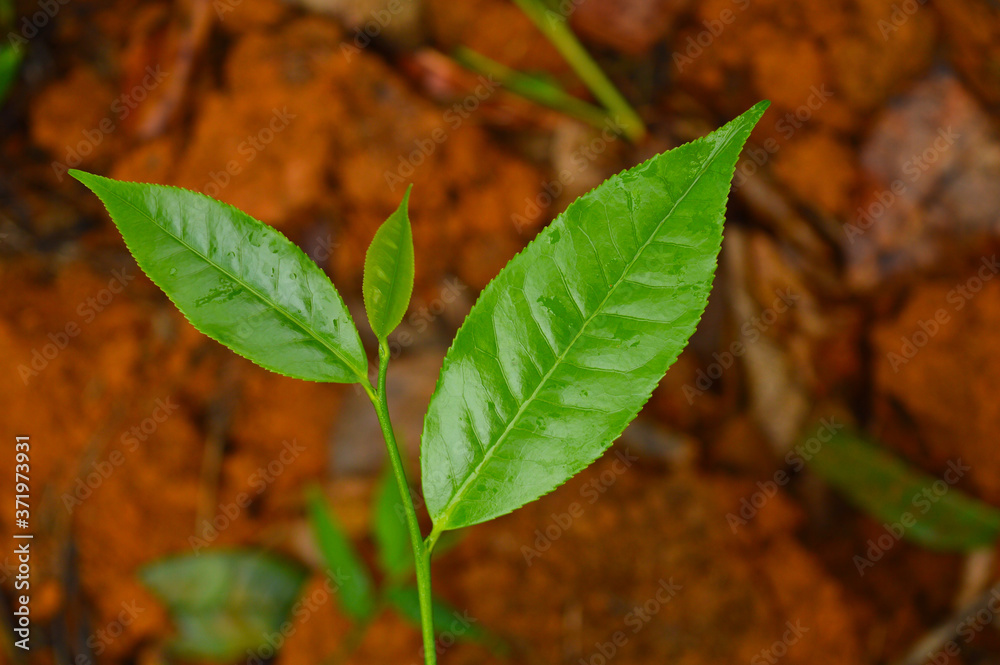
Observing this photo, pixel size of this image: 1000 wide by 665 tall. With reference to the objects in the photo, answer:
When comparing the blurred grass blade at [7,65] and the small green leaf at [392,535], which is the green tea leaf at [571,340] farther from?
the blurred grass blade at [7,65]

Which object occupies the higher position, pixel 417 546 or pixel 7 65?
pixel 7 65

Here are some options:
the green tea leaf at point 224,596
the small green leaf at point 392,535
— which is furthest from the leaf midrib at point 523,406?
the green tea leaf at point 224,596

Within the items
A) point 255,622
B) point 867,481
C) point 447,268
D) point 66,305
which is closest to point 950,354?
point 867,481

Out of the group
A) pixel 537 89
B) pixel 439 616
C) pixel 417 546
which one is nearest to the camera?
pixel 417 546

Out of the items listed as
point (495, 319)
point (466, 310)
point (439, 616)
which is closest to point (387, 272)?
point (495, 319)

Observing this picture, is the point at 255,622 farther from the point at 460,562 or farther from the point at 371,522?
the point at 460,562

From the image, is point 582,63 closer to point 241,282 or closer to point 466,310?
point 466,310
